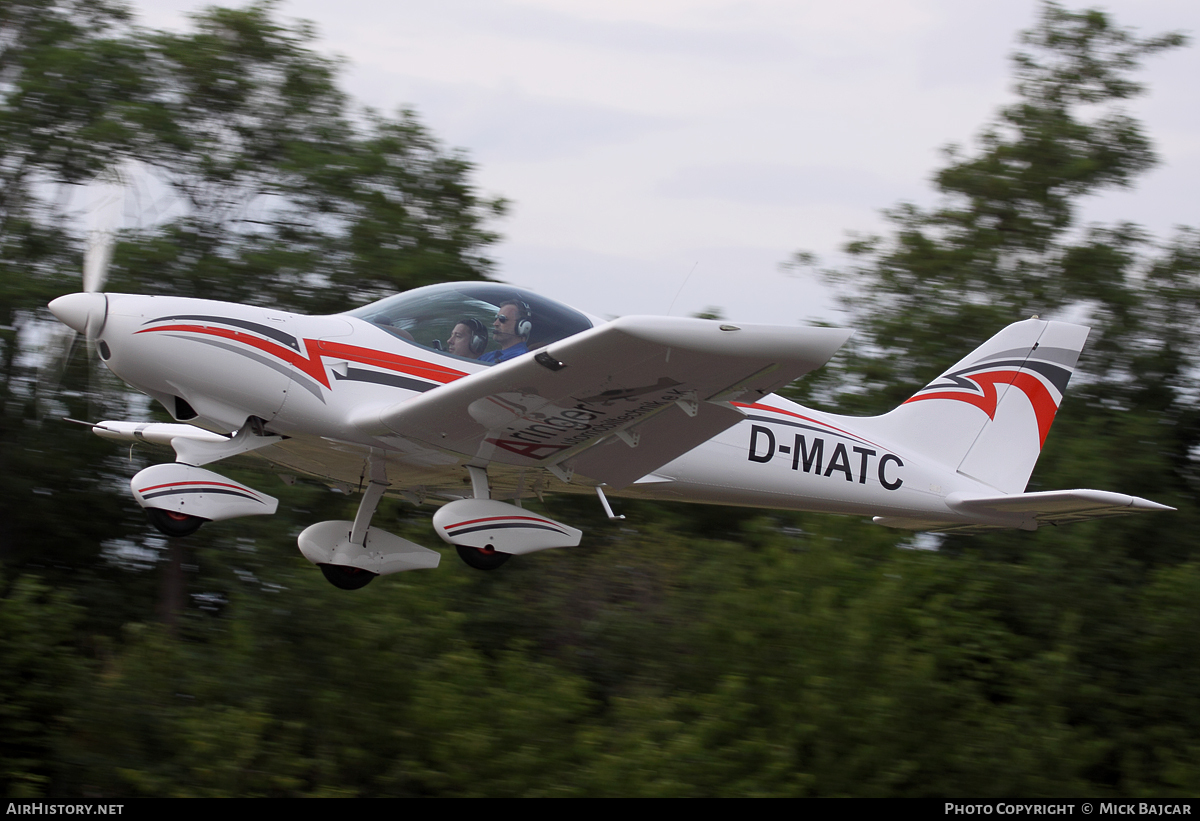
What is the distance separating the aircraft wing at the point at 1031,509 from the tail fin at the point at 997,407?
0.45 metres

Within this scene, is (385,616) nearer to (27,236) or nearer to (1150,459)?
(27,236)

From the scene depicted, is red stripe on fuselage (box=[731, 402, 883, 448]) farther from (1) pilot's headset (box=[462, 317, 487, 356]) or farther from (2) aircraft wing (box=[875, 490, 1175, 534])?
(1) pilot's headset (box=[462, 317, 487, 356])

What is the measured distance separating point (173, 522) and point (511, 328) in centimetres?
214

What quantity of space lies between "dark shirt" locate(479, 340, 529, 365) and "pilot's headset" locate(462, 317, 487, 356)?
0.05 metres

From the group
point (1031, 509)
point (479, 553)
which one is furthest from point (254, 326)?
point (1031, 509)

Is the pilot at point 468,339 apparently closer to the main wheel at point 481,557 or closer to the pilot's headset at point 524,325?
the pilot's headset at point 524,325

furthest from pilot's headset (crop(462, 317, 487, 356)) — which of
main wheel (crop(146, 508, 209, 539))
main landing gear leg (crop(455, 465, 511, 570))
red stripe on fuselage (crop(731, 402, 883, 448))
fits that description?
red stripe on fuselage (crop(731, 402, 883, 448))

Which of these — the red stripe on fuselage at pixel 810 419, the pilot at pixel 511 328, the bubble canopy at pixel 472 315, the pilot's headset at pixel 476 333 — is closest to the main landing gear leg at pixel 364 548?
the bubble canopy at pixel 472 315

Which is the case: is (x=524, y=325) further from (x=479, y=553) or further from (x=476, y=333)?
(x=479, y=553)

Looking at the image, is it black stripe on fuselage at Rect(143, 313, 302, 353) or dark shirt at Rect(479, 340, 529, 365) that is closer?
black stripe on fuselage at Rect(143, 313, 302, 353)

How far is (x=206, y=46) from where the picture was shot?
1336 centimetres

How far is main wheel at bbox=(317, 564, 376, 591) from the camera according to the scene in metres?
7.18

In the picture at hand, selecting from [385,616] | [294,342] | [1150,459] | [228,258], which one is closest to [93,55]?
[228,258]

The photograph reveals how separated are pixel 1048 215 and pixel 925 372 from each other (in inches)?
129
